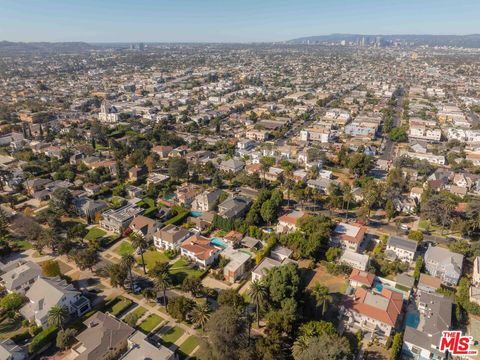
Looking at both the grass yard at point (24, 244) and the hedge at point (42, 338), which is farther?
the grass yard at point (24, 244)

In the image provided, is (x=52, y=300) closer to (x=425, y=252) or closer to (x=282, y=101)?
(x=425, y=252)

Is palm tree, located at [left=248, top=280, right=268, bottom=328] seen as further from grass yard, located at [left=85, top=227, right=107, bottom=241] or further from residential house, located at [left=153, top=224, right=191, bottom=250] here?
grass yard, located at [left=85, top=227, right=107, bottom=241]

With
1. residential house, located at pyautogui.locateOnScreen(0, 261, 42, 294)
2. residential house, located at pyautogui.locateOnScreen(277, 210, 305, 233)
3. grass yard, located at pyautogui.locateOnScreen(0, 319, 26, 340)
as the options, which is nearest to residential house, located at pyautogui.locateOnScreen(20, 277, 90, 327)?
grass yard, located at pyautogui.locateOnScreen(0, 319, 26, 340)

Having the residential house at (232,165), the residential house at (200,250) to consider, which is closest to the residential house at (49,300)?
the residential house at (200,250)

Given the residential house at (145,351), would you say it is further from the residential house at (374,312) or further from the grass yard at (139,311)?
the residential house at (374,312)

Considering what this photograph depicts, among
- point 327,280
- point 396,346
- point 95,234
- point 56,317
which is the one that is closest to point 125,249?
point 95,234

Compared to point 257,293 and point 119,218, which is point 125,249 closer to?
point 119,218
